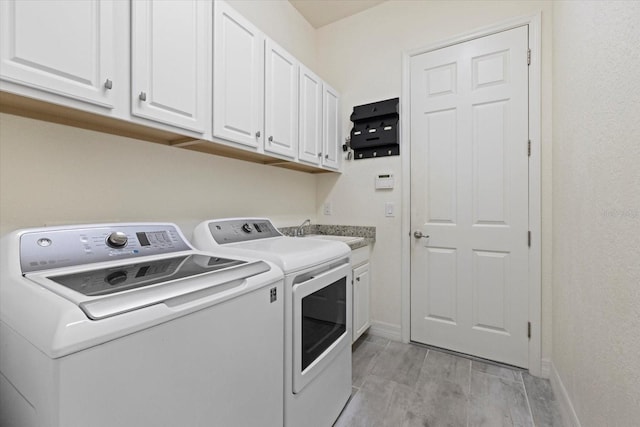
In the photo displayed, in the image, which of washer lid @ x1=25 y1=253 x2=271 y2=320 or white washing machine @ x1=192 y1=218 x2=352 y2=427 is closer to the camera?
washer lid @ x1=25 y1=253 x2=271 y2=320

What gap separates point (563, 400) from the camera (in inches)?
61.4

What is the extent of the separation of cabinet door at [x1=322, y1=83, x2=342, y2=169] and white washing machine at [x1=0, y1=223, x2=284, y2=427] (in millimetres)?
1528

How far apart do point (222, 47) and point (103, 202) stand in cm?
95

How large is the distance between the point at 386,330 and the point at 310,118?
190cm

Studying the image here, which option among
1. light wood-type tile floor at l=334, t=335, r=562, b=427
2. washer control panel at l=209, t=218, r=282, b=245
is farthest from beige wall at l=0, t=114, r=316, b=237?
light wood-type tile floor at l=334, t=335, r=562, b=427

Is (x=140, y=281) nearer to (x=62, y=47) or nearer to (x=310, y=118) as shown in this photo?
(x=62, y=47)

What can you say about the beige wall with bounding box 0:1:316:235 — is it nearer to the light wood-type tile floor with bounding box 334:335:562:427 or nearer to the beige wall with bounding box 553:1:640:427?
the light wood-type tile floor with bounding box 334:335:562:427

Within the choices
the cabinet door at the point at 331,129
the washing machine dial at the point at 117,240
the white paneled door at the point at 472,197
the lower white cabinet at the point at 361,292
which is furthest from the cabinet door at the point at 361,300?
the washing machine dial at the point at 117,240

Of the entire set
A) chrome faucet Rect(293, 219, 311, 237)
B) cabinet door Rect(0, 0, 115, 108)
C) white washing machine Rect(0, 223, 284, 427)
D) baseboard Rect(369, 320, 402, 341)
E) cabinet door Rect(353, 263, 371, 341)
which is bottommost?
baseboard Rect(369, 320, 402, 341)

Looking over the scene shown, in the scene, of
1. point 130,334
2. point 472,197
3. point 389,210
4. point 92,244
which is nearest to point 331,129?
point 389,210

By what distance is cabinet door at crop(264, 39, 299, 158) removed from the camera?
70.0 inches

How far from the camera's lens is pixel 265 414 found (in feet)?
3.37

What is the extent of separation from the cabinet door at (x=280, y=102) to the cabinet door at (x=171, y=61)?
447 mm

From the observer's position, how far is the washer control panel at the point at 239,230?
1.55 m
